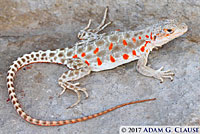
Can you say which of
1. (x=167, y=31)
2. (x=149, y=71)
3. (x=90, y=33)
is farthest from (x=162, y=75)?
(x=90, y=33)

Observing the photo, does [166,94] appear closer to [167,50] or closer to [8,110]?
[167,50]

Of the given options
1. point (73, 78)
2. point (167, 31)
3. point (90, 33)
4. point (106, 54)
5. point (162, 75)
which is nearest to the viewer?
point (162, 75)

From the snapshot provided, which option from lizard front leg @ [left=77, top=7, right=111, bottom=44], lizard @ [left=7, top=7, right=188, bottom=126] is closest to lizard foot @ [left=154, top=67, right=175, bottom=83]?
lizard @ [left=7, top=7, right=188, bottom=126]

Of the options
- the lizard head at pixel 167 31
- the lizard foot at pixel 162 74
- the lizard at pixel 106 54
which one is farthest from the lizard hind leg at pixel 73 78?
the lizard head at pixel 167 31

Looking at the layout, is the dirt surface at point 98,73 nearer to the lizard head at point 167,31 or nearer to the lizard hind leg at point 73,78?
the lizard hind leg at point 73,78

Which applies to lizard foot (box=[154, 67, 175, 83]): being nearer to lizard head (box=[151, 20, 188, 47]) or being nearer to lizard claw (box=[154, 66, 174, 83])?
lizard claw (box=[154, 66, 174, 83])

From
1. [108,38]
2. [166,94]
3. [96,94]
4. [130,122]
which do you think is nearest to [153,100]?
[166,94]

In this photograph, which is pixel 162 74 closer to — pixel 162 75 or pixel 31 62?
pixel 162 75
